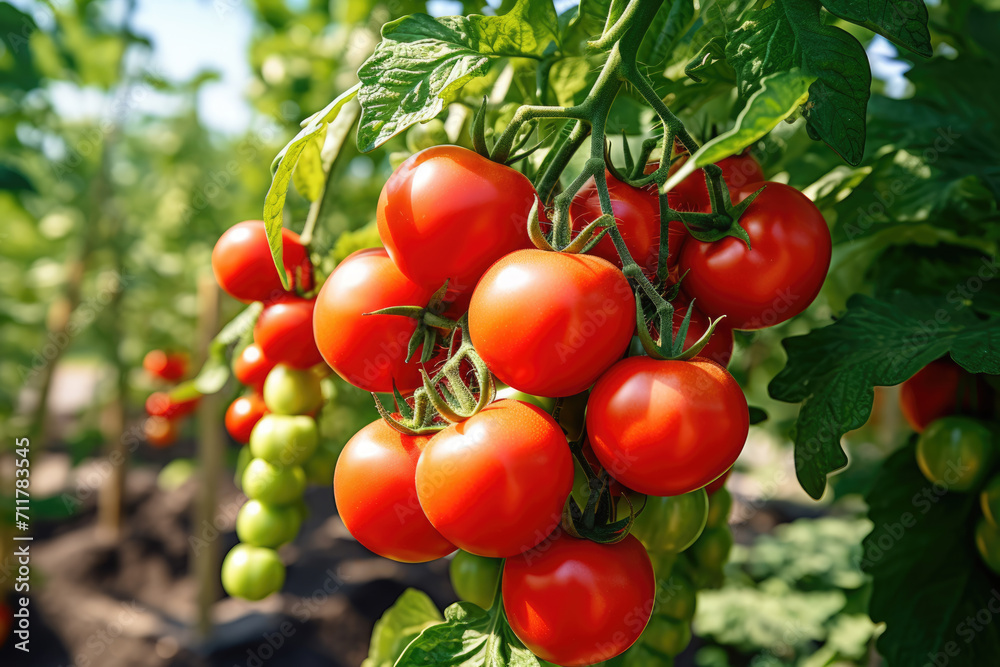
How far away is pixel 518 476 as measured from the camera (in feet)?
1.24

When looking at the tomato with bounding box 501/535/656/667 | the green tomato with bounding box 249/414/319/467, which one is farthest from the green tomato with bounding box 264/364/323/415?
the tomato with bounding box 501/535/656/667

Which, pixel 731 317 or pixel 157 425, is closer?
pixel 731 317

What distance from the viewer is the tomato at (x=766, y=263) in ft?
1.46

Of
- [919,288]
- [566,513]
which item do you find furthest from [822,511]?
[566,513]

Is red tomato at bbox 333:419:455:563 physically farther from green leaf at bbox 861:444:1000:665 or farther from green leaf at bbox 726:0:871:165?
green leaf at bbox 861:444:1000:665

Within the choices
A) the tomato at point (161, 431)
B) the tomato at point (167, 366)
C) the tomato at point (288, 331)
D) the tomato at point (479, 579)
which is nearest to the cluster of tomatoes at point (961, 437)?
the tomato at point (479, 579)

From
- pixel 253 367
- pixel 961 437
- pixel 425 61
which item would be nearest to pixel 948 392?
pixel 961 437

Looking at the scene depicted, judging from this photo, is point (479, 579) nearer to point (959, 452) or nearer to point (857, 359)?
point (857, 359)

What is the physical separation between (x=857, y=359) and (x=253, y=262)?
556 millimetres

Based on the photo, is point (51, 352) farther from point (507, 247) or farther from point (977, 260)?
point (977, 260)

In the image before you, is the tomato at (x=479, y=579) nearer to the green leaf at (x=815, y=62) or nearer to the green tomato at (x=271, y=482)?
the green tomato at (x=271, y=482)

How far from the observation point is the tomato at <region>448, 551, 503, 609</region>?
0.54m

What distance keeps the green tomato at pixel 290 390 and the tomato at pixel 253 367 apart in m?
0.04

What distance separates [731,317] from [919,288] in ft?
1.62
